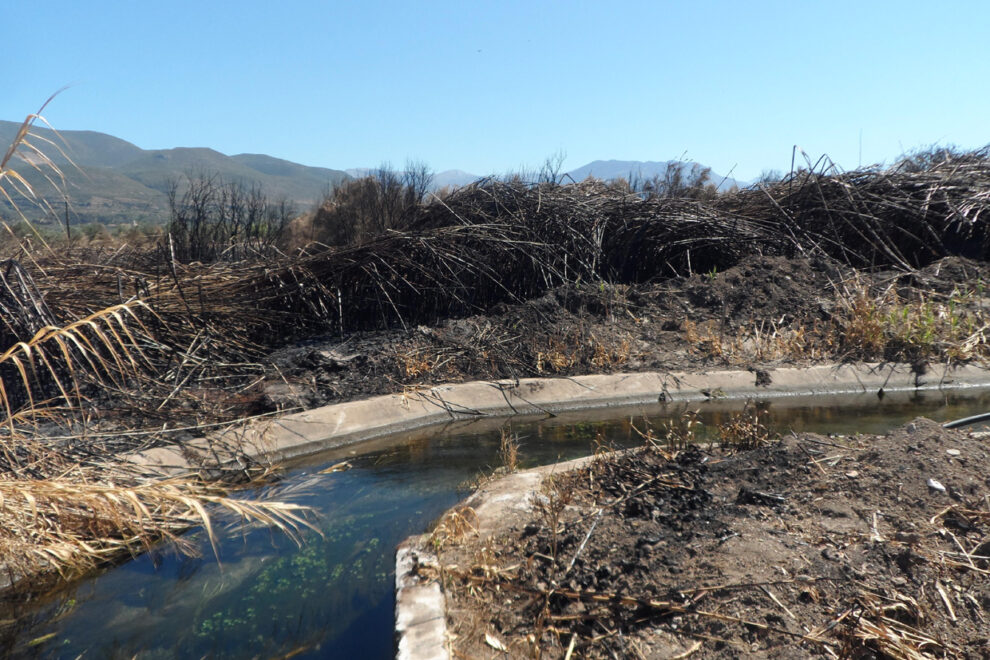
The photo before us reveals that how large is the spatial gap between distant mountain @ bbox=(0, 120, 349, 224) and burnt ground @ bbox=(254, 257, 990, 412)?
463 inches

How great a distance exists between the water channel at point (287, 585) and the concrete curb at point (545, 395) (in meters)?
0.38

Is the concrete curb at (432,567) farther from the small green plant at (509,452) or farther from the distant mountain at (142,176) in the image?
the distant mountain at (142,176)

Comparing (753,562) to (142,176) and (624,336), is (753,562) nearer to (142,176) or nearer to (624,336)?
(624,336)

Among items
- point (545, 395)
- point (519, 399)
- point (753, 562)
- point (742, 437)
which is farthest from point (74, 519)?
point (545, 395)

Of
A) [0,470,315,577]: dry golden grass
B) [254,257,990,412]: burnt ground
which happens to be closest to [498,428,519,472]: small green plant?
[254,257,990,412]: burnt ground

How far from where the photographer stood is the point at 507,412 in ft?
25.3

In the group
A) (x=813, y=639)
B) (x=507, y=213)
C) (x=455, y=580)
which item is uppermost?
(x=507, y=213)

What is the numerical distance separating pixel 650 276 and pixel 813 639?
31.2 feet

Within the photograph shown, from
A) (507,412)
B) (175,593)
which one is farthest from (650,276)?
(175,593)

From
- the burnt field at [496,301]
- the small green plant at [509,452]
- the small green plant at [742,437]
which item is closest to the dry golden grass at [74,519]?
the burnt field at [496,301]

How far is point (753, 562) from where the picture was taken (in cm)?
317

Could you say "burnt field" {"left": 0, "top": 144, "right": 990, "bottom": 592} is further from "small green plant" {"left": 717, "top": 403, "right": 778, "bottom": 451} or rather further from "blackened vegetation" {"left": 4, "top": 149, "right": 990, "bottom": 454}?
"small green plant" {"left": 717, "top": 403, "right": 778, "bottom": 451}

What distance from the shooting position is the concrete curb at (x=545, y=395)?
6.67 metres

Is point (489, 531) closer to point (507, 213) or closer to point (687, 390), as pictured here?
point (687, 390)
